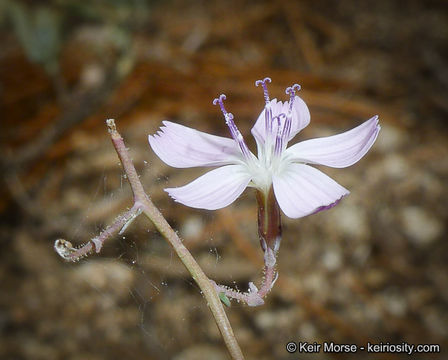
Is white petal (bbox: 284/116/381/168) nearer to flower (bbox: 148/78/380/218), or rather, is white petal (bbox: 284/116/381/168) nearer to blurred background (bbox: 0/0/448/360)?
flower (bbox: 148/78/380/218)

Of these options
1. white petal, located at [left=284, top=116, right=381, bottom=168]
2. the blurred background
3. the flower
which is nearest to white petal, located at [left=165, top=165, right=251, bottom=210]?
the flower

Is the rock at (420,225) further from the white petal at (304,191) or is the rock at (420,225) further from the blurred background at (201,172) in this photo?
the white petal at (304,191)

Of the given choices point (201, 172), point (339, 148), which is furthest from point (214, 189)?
point (201, 172)

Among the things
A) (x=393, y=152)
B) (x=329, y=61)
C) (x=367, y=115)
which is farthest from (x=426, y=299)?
(x=329, y=61)

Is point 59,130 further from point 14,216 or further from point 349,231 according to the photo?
point 349,231

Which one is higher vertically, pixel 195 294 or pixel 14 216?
pixel 14 216

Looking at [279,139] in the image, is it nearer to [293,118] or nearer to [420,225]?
[293,118]
